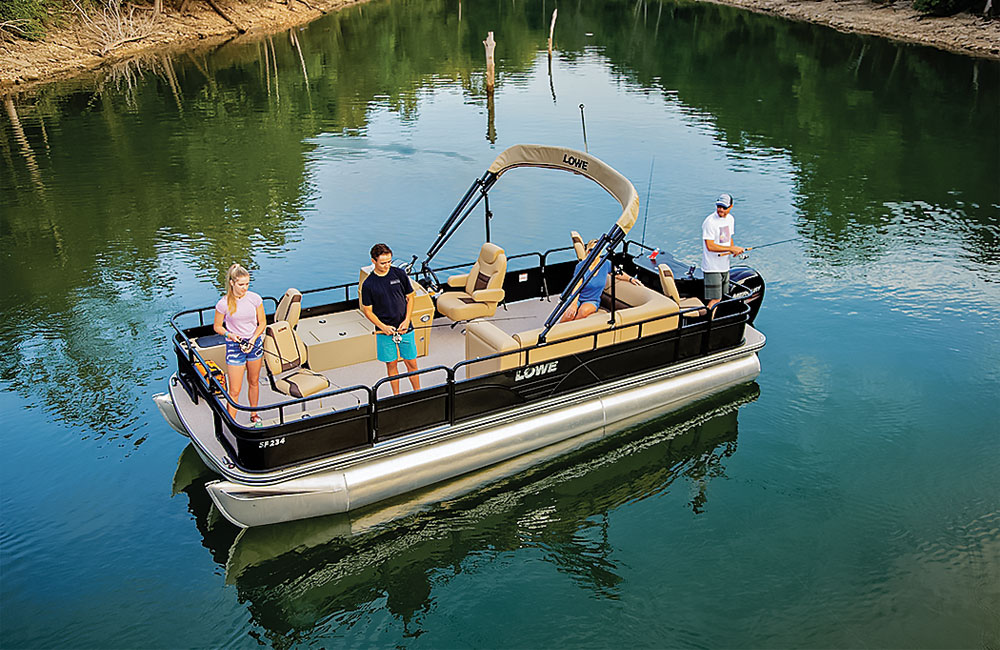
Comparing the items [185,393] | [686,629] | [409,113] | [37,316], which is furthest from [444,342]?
[409,113]

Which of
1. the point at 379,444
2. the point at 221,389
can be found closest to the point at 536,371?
the point at 379,444

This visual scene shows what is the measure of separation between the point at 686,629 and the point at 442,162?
60.1 ft

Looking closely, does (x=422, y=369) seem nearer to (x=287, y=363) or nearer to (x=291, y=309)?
A: (x=287, y=363)

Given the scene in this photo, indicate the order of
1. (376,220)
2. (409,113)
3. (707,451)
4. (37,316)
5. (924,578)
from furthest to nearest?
(409,113)
(376,220)
(37,316)
(707,451)
(924,578)

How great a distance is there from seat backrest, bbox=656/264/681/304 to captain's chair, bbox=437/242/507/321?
219 centimetres

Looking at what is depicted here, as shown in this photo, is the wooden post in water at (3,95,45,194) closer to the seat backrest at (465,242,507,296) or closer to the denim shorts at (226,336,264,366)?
the seat backrest at (465,242,507,296)

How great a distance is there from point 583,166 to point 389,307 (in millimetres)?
3384

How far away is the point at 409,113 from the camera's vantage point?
1204 inches

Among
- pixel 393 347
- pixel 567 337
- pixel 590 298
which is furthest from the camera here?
pixel 590 298

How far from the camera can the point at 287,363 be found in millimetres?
9969

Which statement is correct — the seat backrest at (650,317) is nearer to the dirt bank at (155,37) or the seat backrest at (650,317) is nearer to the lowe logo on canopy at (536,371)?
the lowe logo on canopy at (536,371)

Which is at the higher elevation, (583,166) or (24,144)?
(583,166)

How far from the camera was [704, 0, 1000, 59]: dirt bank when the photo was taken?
139 feet

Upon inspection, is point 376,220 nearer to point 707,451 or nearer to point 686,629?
point 707,451
